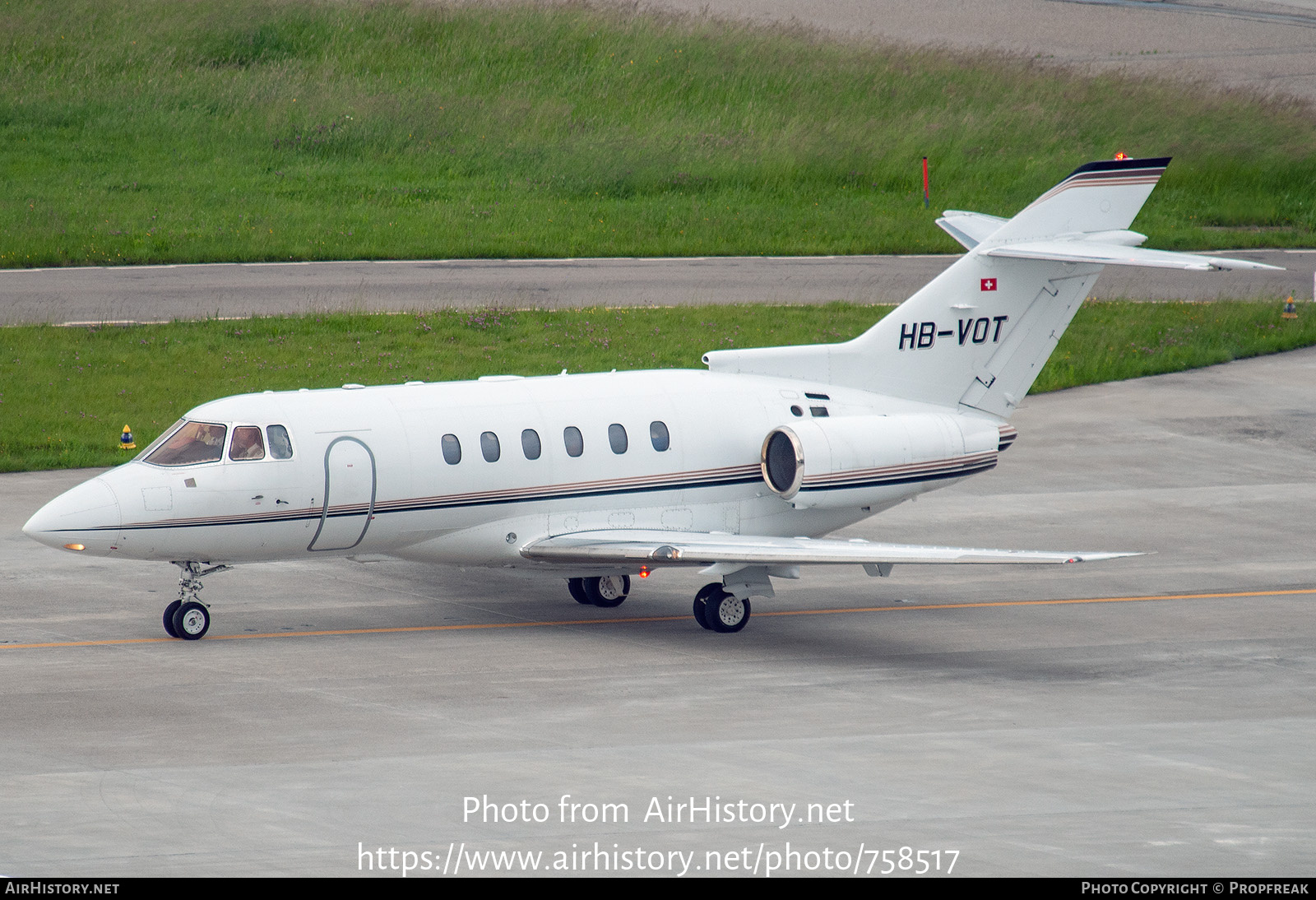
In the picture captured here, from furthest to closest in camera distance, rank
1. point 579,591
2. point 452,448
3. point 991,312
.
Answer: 1. point 991,312
2. point 579,591
3. point 452,448

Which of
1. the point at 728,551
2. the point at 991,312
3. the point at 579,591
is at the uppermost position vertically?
the point at 991,312

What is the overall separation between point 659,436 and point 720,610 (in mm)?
2415

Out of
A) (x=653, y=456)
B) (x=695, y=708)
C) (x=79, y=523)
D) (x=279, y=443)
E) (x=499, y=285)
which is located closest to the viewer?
(x=695, y=708)

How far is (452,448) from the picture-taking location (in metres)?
21.1

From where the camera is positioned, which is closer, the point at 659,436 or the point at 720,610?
the point at 720,610

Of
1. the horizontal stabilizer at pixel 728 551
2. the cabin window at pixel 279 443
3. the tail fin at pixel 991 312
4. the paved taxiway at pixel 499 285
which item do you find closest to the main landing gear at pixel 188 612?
the cabin window at pixel 279 443

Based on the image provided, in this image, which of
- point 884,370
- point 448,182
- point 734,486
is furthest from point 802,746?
point 448,182

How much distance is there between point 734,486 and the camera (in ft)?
74.2

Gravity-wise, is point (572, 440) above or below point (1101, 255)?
below

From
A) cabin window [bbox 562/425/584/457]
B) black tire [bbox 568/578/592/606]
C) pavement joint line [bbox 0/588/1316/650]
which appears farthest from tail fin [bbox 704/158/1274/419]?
black tire [bbox 568/578/592/606]

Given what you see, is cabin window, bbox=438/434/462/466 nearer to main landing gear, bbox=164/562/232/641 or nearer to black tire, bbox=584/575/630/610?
black tire, bbox=584/575/630/610

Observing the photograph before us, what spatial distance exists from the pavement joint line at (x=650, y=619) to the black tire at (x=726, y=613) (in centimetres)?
93

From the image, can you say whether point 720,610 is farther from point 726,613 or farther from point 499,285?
point 499,285

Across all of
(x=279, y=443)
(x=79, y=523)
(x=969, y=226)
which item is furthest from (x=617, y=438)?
(x=969, y=226)
